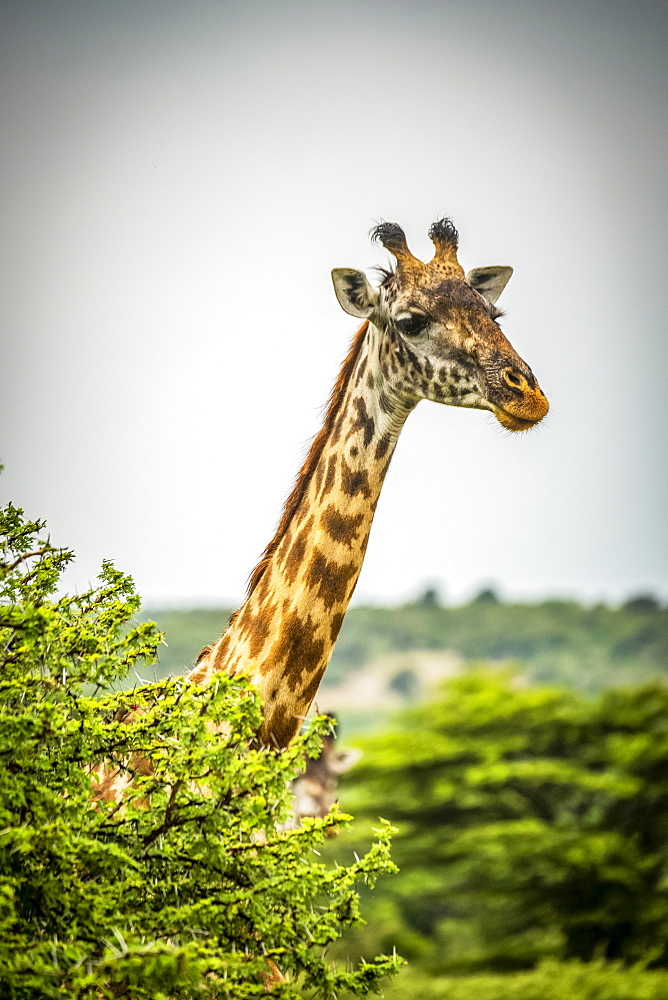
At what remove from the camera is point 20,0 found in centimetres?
18488

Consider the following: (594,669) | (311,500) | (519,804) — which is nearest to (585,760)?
(519,804)

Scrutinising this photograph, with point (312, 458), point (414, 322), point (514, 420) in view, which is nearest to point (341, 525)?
point (312, 458)

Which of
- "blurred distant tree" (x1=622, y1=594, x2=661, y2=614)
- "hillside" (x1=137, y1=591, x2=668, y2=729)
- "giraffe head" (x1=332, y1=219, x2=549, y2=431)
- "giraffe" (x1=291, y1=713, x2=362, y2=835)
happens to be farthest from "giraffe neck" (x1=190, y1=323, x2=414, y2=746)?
"blurred distant tree" (x1=622, y1=594, x2=661, y2=614)

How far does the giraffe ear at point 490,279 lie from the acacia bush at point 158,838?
3303mm

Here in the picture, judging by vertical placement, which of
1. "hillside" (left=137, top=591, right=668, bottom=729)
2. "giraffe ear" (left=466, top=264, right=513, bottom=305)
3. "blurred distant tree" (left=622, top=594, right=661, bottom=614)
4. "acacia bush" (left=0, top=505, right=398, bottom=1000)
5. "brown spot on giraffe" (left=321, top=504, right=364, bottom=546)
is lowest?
"acacia bush" (left=0, top=505, right=398, bottom=1000)

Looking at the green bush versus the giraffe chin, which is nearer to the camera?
the giraffe chin

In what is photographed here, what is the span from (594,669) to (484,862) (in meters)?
60.7

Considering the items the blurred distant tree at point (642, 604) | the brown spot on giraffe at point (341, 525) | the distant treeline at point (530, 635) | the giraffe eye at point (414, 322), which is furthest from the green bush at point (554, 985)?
the blurred distant tree at point (642, 604)

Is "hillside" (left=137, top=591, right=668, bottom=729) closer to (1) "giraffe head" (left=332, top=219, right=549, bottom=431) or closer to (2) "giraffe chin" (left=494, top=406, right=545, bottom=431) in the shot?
(1) "giraffe head" (left=332, top=219, right=549, bottom=431)

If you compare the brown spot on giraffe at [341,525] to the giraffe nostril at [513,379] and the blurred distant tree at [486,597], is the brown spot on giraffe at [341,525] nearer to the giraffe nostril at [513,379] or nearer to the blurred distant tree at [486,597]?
the giraffe nostril at [513,379]

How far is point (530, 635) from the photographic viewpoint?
87.4m

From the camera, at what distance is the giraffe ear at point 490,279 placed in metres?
7.27

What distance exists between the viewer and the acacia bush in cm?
482

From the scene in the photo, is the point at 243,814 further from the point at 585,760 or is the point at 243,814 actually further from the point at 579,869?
the point at 585,760
